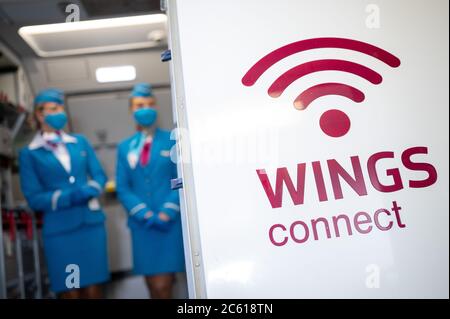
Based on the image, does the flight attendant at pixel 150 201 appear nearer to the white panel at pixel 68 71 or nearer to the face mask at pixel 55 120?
the face mask at pixel 55 120

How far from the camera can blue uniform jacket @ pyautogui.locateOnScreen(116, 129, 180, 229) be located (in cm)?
445

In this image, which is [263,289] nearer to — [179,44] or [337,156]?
[337,156]

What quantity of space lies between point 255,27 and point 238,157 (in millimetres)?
546

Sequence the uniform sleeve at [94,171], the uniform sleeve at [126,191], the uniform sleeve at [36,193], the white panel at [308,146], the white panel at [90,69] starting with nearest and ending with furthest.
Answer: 1. the white panel at [308,146]
2. the uniform sleeve at [36,193]
3. the uniform sleeve at [126,191]
4. the uniform sleeve at [94,171]
5. the white panel at [90,69]

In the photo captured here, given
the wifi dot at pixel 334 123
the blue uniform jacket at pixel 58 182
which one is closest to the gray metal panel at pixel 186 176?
the wifi dot at pixel 334 123

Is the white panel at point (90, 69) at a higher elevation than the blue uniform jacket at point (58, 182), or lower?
higher

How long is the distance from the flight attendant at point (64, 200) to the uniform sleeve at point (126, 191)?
140 millimetres

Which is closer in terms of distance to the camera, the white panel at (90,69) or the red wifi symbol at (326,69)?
the red wifi symbol at (326,69)

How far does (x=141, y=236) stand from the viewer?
4430 millimetres

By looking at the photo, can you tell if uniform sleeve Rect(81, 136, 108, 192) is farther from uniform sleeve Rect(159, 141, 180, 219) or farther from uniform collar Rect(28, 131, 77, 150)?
uniform sleeve Rect(159, 141, 180, 219)

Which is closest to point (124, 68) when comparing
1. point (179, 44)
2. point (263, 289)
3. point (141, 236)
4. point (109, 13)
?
point (109, 13)

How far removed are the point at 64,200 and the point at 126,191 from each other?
47 cm

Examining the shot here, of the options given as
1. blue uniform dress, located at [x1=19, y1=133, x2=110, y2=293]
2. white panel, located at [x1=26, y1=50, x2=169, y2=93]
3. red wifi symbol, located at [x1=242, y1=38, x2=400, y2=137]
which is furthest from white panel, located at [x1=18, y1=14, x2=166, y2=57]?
red wifi symbol, located at [x1=242, y1=38, x2=400, y2=137]

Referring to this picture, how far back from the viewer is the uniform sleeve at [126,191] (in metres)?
4.36
